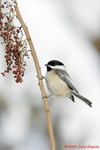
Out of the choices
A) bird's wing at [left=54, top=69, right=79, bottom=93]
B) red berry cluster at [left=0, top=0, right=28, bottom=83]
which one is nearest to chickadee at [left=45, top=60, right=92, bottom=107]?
bird's wing at [left=54, top=69, right=79, bottom=93]

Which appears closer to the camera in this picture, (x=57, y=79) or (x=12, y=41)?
(x=12, y=41)

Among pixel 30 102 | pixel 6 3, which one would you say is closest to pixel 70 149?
pixel 30 102

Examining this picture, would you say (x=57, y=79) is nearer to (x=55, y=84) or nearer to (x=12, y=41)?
(x=55, y=84)

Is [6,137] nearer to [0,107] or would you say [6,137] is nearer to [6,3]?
[0,107]

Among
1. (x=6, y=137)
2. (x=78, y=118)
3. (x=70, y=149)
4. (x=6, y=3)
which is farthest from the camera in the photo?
(x=78, y=118)

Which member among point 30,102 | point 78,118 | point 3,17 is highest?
point 3,17

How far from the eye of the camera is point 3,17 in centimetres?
310

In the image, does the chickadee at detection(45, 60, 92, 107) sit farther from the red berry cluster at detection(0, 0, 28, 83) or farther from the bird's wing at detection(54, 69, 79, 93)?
the red berry cluster at detection(0, 0, 28, 83)

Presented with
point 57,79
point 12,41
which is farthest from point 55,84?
point 12,41

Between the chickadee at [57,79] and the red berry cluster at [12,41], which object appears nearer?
the red berry cluster at [12,41]

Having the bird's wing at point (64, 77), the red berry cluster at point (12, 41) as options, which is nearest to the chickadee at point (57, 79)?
the bird's wing at point (64, 77)

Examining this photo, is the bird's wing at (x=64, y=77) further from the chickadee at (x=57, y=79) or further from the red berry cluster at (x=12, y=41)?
the red berry cluster at (x=12, y=41)

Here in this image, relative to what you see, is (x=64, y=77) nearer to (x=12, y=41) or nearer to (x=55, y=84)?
(x=55, y=84)

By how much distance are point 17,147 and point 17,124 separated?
163cm
